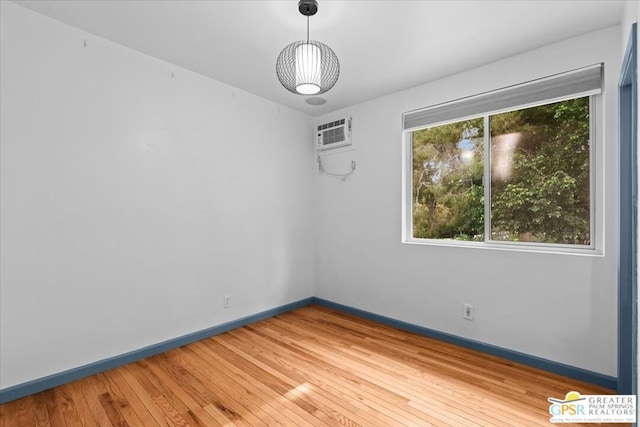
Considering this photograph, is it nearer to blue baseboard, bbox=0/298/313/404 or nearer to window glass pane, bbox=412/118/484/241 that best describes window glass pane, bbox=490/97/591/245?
window glass pane, bbox=412/118/484/241

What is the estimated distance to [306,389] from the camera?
2162 mm

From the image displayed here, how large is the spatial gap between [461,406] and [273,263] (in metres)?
2.31

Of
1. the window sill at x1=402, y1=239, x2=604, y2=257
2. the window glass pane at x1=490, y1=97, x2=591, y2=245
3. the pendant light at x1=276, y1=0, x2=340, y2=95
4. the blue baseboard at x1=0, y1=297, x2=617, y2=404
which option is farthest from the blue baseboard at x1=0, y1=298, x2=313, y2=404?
the window glass pane at x1=490, y1=97, x2=591, y2=245

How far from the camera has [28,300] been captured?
205 centimetres

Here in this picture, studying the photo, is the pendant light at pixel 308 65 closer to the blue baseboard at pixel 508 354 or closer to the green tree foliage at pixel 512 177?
the green tree foliage at pixel 512 177

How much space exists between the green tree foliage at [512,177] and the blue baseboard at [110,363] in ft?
7.19

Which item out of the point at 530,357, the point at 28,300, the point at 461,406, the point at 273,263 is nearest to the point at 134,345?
the point at 28,300

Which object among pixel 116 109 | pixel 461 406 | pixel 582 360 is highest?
pixel 116 109

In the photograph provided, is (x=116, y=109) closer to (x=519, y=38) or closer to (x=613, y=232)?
(x=519, y=38)

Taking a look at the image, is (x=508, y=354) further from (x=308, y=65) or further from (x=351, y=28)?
(x=351, y=28)

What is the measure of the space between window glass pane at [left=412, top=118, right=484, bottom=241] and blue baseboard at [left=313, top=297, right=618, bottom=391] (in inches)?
36.8

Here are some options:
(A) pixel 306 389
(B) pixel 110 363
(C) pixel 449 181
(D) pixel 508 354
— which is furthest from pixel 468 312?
(B) pixel 110 363

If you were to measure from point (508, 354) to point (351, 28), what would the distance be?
285 cm

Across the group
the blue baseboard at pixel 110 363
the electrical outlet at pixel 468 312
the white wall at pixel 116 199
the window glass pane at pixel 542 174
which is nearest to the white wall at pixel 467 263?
the electrical outlet at pixel 468 312
